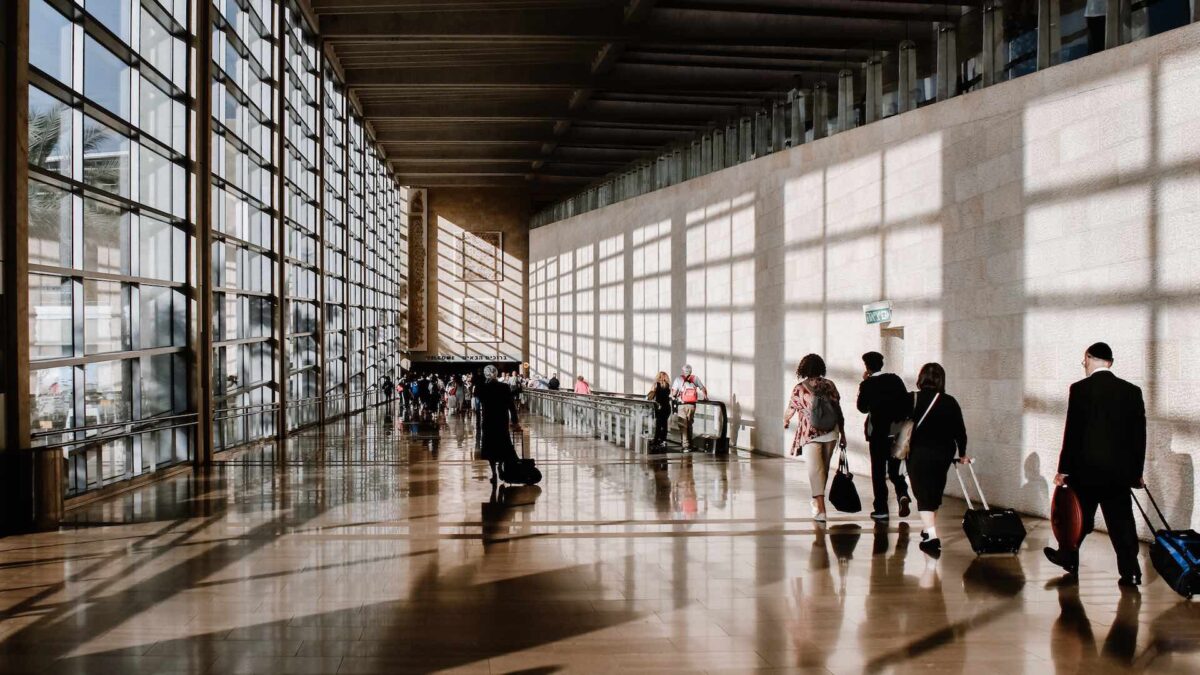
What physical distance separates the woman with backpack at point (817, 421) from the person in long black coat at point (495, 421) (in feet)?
11.5

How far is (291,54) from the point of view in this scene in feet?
78.0

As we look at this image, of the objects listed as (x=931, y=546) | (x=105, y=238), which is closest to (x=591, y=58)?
(x=105, y=238)

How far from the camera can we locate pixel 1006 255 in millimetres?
9969

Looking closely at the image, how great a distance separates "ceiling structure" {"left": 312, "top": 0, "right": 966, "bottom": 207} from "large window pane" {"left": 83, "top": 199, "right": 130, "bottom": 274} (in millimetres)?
9336

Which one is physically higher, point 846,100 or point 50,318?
point 846,100

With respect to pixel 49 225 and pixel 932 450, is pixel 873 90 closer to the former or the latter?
pixel 932 450

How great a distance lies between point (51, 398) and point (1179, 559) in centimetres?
960

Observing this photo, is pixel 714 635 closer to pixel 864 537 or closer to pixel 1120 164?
pixel 864 537

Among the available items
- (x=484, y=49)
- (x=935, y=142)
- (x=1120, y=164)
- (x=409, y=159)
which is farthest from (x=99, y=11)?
(x=409, y=159)

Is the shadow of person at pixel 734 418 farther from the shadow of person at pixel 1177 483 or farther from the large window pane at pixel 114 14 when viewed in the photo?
the shadow of person at pixel 1177 483

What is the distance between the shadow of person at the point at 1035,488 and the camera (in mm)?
9219

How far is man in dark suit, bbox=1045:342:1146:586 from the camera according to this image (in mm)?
6215

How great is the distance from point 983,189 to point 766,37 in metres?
9.90

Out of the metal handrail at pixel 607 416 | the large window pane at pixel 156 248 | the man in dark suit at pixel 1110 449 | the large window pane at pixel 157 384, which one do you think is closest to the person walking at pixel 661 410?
the metal handrail at pixel 607 416
